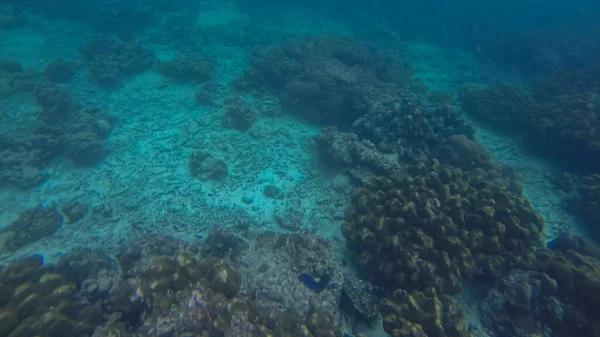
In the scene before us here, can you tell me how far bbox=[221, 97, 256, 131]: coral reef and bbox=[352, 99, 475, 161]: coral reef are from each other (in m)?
4.44

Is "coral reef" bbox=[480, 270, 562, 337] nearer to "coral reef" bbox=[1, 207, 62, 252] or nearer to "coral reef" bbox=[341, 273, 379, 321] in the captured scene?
"coral reef" bbox=[341, 273, 379, 321]

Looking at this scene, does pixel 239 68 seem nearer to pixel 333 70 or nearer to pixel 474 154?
pixel 333 70

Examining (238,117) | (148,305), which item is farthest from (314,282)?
(238,117)

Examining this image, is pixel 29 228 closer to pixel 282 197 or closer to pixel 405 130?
pixel 282 197

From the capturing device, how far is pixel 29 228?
7066mm

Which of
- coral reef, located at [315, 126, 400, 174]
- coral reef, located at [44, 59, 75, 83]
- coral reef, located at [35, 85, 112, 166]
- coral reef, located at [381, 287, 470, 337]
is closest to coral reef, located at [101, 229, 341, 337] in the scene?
coral reef, located at [381, 287, 470, 337]

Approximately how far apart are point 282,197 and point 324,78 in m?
6.68

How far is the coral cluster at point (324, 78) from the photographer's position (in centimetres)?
1149

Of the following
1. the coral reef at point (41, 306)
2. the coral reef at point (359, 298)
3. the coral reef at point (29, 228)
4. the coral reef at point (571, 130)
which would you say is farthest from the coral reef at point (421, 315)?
the coral reef at point (571, 130)

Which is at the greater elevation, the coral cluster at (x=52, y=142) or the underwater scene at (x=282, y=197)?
the underwater scene at (x=282, y=197)

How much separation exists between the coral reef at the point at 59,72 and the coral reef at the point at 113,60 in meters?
0.94

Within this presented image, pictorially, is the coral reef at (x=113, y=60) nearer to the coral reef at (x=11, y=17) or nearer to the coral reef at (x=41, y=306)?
the coral reef at (x=11, y=17)

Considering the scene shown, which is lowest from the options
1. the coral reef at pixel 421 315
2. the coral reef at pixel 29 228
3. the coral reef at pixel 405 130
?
the coral reef at pixel 29 228

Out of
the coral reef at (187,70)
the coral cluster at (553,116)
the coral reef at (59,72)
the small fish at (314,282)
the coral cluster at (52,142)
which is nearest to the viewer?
the small fish at (314,282)
